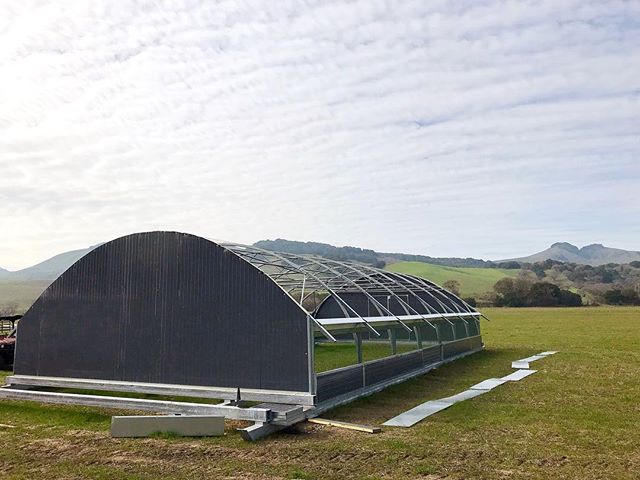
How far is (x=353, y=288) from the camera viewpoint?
22844 mm

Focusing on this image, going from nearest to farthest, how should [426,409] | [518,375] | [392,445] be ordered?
1. [392,445]
2. [426,409]
3. [518,375]

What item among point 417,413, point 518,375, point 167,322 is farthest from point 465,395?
point 167,322

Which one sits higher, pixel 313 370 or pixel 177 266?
pixel 177 266

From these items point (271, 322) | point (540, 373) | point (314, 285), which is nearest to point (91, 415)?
point (271, 322)

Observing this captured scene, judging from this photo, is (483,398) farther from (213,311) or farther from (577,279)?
(577,279)

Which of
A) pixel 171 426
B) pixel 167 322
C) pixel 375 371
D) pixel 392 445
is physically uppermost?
pixel 167 322

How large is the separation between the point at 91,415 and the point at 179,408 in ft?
8.16

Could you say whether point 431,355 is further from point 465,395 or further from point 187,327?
point 187,327

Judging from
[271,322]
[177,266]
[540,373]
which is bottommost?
[540,373]

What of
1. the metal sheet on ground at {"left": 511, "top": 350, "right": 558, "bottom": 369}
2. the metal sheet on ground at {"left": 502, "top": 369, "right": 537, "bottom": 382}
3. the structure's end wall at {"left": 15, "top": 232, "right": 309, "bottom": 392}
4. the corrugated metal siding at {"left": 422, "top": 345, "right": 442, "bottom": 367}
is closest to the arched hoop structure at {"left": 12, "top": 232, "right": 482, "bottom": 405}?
the structure's end wall at {"left": 15, "top": 232, "right": 309, "bottom": 392}

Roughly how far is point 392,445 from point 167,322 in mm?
7544

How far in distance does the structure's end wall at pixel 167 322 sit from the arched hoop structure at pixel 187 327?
3 centimetres

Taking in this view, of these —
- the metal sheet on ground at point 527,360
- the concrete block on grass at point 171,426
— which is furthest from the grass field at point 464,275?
the concrete block on grass at point 171,426

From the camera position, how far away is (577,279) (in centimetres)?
14350
